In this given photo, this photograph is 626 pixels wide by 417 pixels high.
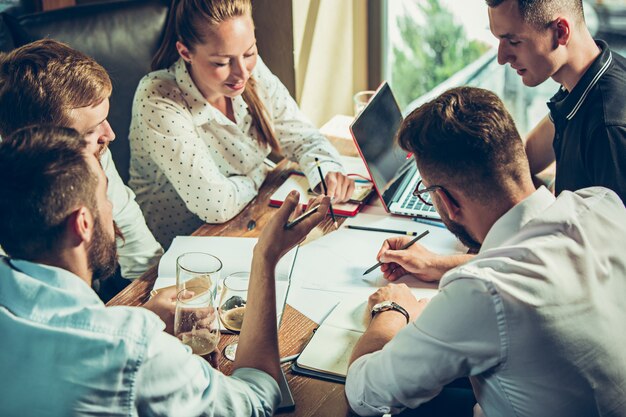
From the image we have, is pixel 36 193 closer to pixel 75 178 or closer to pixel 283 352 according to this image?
pixel 75 178

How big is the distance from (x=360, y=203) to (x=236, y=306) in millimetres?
684

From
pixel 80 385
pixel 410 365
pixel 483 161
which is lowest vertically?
pixel 410 365

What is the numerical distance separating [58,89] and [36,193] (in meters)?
0.66

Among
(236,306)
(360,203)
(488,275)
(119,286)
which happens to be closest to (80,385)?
(236,306)

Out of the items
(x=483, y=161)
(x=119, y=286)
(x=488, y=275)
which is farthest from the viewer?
(x=119, y=286)

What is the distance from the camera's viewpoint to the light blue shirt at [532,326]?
1143 millimetres

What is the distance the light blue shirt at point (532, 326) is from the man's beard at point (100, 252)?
49cm

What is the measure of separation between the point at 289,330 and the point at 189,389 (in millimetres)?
432

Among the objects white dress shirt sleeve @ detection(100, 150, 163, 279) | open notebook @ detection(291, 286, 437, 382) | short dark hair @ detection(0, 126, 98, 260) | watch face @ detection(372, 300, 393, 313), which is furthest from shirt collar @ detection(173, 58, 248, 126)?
short dark hair @ detection(0, 126, 98, 260)

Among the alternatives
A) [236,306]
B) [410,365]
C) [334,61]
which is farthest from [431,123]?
[334,61]

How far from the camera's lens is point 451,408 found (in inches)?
57.1

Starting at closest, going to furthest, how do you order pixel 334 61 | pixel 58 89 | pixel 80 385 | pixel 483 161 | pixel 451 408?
1. pixel 80 385
2. pixel 483 161
3. pixel 451 408
4. pixel 58 89
5. pixel 334 61

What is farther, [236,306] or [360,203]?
[360,203]

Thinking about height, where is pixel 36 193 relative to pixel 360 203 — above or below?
above
